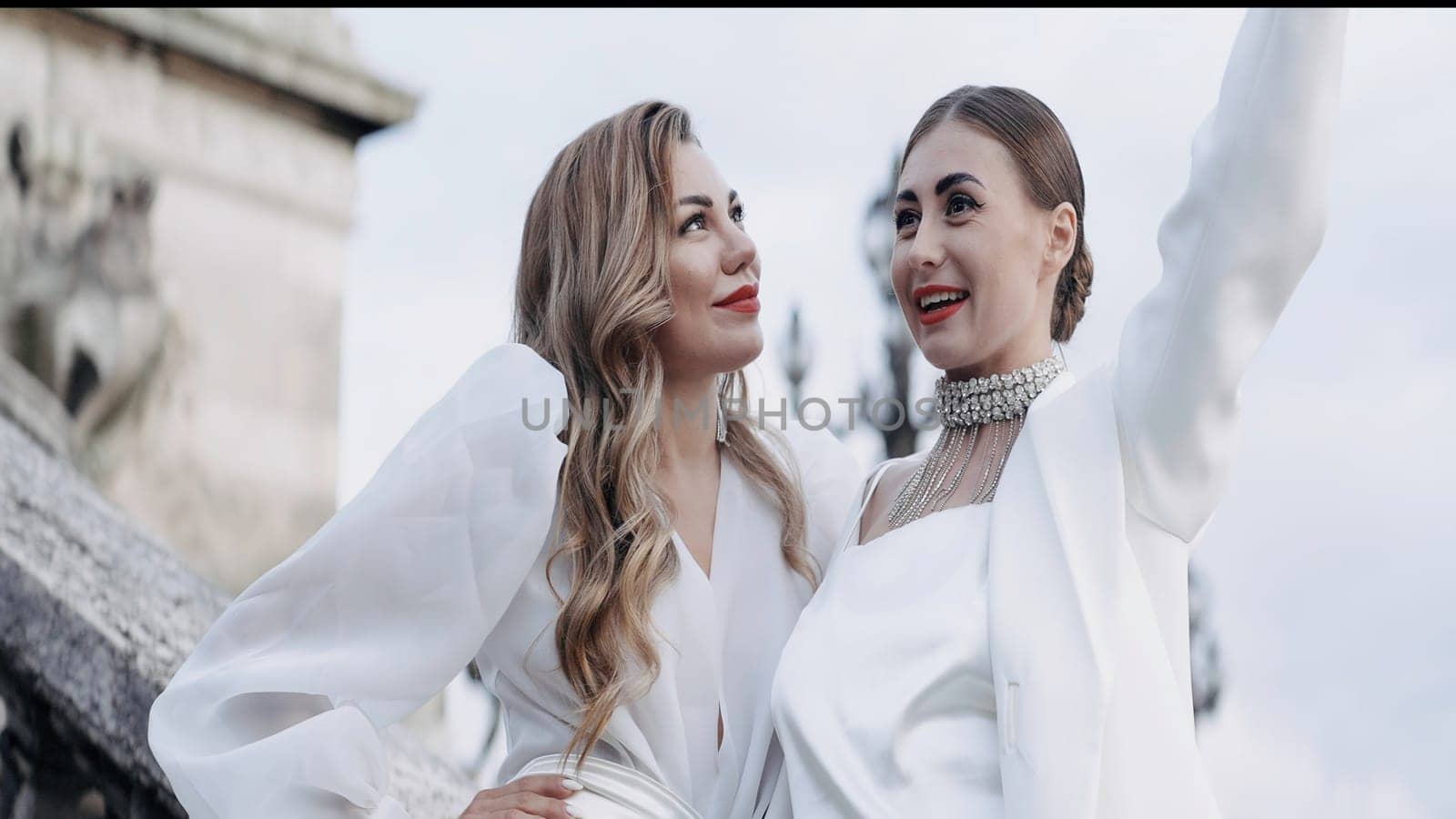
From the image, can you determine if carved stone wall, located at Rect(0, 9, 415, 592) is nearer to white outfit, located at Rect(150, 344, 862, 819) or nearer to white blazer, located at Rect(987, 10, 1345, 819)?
white outfit, located at Rect(150, 344, 862, 819)

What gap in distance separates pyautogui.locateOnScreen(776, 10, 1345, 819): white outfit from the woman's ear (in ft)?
1.03

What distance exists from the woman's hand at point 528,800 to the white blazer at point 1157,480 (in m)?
0.98

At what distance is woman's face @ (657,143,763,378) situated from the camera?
3781 mm

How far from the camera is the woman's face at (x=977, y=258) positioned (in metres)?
3.03

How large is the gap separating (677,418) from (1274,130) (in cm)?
177

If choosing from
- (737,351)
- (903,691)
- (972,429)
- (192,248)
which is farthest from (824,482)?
(192,248)

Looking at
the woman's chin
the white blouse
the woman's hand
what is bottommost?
Result: the woman's hand

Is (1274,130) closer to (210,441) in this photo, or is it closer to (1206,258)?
(1206,258)

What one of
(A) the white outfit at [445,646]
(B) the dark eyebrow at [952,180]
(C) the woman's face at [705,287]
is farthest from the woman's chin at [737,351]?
(B) the dark eyebrow at [952,180]

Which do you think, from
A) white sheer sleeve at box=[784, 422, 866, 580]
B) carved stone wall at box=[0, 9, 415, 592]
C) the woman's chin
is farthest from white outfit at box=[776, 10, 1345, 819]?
carved stone wall at box=[0, 9, 415, 592]

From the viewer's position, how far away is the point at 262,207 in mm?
8602

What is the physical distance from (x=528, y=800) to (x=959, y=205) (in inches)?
55.1

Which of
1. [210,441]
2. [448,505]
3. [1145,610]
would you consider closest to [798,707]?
[1145,610]

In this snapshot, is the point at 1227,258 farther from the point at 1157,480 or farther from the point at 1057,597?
the point at 1057,597
